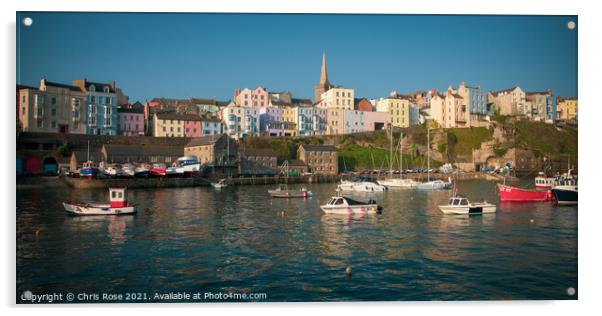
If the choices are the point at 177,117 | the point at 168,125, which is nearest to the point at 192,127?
the point at 177,117

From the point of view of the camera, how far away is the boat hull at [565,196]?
2522cm

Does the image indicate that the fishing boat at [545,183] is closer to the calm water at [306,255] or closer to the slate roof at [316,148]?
the calm water at [306,255]

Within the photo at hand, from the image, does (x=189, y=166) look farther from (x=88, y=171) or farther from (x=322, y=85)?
(x=322, y=85)

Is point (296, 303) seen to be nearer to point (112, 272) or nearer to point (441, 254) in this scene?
point (112, 272)

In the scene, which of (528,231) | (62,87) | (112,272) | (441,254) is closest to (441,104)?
(62,87)

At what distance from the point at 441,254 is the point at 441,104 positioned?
224 ft

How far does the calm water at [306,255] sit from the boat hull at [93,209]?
78cm

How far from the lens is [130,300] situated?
884cm

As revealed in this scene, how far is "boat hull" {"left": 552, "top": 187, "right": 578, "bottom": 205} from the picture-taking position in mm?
25219

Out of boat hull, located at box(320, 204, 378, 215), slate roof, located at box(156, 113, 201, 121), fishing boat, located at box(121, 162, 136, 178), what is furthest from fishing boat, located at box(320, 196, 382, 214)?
slate roof, located at box(156, 113, 201, 121)

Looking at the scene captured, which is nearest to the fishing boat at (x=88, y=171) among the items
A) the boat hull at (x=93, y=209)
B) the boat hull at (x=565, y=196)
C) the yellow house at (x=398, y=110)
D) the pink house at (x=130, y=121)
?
the pink house at (x=130, y=121)

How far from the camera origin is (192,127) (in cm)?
6569

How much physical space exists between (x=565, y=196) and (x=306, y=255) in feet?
61.7
